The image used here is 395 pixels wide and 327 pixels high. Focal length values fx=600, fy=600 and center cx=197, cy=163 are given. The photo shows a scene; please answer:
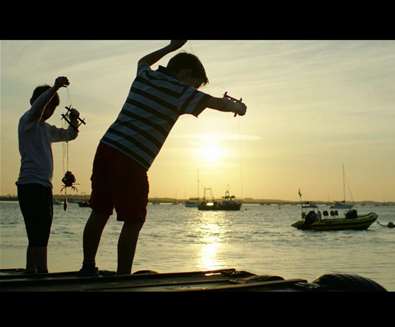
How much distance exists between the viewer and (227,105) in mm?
3652

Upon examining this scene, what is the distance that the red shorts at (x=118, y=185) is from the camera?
3.87m

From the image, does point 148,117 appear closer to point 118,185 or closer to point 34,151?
point 118,185

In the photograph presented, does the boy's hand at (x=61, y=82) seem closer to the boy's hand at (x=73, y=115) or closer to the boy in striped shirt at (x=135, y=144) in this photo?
the boy in striped shirt at (x=135, y=144)

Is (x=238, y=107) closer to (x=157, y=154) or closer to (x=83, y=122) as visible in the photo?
(x=157, y=154)

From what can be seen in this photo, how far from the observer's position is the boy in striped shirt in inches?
151

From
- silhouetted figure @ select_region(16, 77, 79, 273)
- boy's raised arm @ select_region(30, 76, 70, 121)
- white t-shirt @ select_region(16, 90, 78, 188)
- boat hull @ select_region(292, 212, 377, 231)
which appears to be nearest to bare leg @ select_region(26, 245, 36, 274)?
silhouetted figure @ select_region(16, 77, 79, 273)

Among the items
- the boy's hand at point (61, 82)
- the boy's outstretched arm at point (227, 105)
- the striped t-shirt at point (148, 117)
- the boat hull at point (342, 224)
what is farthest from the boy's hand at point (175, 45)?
the boat hull at point (342, 224)

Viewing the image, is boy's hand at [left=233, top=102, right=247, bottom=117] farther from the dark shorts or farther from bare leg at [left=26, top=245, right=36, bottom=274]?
bare leg at [left=26, top=245, right=36, bottom=274]

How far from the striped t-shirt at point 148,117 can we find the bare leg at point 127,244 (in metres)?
0.41

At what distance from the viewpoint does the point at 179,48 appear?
3820 millimetres

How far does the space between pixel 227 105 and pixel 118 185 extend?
2.93 ft

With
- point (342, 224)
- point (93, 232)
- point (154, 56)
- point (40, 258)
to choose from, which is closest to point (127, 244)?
point (93, 232)
